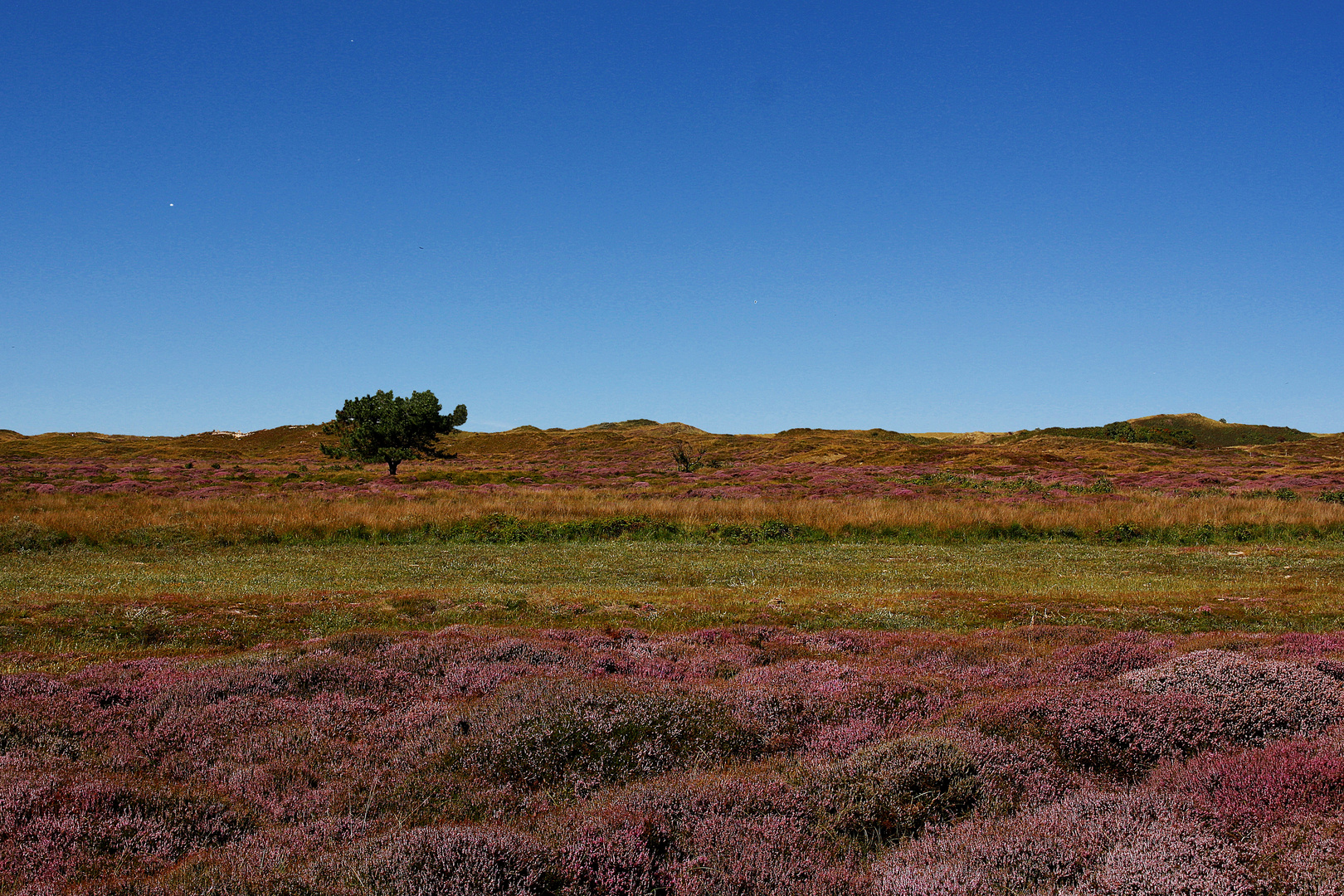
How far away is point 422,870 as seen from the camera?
179 inches

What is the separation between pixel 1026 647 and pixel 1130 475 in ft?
213

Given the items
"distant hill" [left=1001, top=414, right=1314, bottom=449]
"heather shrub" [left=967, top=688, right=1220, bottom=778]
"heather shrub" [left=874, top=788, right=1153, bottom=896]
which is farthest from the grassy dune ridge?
"distant hill" [left=1001, top=414, right=1314, bottom=449]

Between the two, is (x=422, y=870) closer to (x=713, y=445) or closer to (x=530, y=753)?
(x=530, y=753)

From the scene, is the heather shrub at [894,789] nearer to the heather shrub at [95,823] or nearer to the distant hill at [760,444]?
the heather shrub at [95,823]

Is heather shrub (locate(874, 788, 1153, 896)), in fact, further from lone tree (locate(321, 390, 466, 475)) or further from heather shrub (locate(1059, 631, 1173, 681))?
lone tree (locate(321, 390, 466, 475))

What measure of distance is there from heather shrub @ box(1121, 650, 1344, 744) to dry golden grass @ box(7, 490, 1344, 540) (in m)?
24.1

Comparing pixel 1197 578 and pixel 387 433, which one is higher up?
pixel 387 433

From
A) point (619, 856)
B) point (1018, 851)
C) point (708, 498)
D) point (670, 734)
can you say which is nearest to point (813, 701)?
point (670, 734)

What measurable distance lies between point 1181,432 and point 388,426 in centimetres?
14995

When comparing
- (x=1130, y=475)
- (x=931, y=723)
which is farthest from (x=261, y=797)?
(x=1130, y=475)

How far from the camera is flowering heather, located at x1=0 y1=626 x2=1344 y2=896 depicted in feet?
15.5

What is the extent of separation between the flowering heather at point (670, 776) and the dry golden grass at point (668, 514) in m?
22.9

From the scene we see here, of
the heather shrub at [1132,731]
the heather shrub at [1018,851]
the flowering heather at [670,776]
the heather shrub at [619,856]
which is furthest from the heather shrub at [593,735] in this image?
the heather shrub at [1132,731]

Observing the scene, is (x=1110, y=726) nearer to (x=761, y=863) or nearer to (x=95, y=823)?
(x=761, y=863)
